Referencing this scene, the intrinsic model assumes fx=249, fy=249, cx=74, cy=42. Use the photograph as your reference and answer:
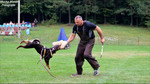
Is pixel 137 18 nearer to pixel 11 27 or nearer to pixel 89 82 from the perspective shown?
pixel 11 27

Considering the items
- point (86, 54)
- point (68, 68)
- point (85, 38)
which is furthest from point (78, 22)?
point (68, 68)

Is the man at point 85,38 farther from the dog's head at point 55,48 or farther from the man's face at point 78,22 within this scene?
the dog's head at point 55,48

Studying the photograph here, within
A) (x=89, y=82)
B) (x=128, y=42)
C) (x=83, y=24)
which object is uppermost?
(x=83, y=24)

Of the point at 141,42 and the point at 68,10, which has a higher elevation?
the point at 68,10

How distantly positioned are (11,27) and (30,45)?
110ft

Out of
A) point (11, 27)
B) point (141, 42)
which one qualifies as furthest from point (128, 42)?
point (11, 27)

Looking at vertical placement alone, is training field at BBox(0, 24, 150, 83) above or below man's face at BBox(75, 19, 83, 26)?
below

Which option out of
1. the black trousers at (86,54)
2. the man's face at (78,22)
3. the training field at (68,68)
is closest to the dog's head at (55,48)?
the black trousers at (86,54)

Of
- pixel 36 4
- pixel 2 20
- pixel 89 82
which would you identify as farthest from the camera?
pixel 2 20

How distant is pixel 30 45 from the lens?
24.5 feet

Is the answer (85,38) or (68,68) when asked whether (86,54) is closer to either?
(85,38)

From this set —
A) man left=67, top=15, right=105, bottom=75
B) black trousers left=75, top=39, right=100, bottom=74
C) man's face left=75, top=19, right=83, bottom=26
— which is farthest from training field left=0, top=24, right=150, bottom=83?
man's face left=75, top=19, right=83, bottom=26

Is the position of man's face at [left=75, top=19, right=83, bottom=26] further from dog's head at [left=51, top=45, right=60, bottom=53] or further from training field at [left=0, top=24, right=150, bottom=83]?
training field at [left=0, top=24, right=150, bottom=83]

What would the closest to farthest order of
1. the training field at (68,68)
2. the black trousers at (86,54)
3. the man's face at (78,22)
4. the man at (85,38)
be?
the training field at (68,68), the man's face at (78,22), the man at (85,38), the black trousers at (86,54)
